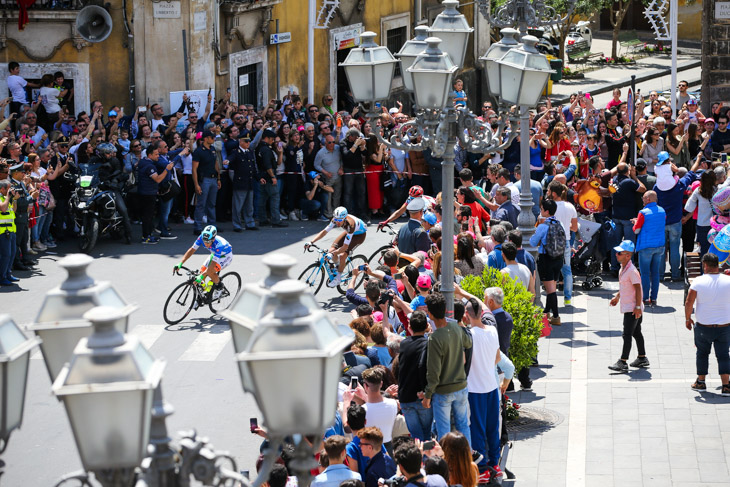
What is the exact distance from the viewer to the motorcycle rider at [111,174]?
63.3 ft

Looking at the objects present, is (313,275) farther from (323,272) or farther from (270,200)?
(270,200)

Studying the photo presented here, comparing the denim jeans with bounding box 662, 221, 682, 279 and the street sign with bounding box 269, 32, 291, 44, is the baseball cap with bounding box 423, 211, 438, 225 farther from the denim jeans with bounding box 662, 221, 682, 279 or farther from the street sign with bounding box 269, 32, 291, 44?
the street sign with bounding box 269, 32, 291, 44

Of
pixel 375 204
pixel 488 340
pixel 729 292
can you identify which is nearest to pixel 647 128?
pixel 375 204

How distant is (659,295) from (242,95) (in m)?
11.8

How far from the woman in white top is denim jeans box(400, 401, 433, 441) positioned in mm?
8629

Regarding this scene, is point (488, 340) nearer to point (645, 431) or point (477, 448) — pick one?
point (477, 448)

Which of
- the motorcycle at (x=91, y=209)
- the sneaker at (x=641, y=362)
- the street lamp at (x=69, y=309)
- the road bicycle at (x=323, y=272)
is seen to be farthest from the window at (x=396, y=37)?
the street lamp at (x=69, y=309)

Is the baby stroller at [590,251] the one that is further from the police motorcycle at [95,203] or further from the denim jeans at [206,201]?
the police motorcycle at [95,203]

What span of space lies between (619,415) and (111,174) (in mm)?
10063

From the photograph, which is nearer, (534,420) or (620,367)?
(534,420)

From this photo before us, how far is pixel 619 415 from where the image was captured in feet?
41.3

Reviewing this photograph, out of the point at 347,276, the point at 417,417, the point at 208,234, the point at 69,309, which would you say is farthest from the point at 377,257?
the point at 69,309

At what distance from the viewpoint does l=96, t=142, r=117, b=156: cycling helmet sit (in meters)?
19.4

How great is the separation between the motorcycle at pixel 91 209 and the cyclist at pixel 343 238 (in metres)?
4.13
